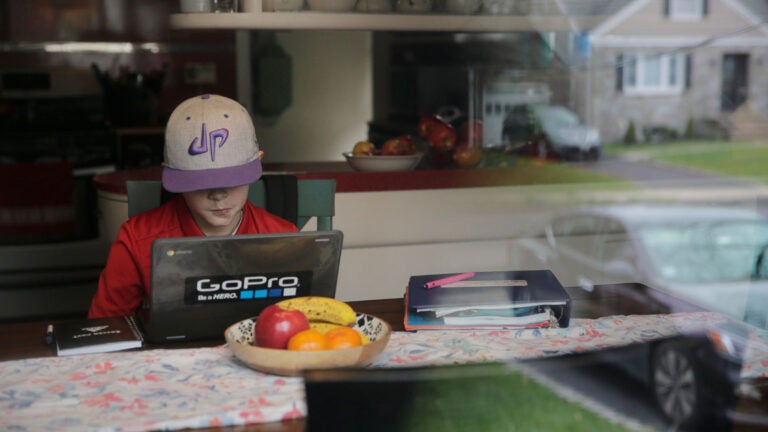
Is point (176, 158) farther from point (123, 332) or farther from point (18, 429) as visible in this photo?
point (18, 429)

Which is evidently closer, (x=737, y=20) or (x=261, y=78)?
(x=261, y=78)

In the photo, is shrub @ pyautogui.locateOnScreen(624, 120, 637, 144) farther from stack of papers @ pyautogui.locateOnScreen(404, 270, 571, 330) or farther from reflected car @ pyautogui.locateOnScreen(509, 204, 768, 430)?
stack of papers @ pyautogui.locateOnScreen(404, 270, 571, 330)

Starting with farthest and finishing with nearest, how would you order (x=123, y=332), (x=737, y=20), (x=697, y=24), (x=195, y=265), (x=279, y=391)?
(x=737, y=20), (x=697, y=24), (x=123, y=332), (x=195, y=265), (x=279, y=391)

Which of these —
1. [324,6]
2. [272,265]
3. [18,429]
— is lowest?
[18,429]

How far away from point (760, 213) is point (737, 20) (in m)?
3.86

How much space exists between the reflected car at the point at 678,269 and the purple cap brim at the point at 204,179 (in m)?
0.70

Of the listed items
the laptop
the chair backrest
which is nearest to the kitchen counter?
the chair backrest

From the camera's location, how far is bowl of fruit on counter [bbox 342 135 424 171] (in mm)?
3170

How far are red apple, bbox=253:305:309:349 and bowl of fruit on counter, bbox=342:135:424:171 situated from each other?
1966 millimetres

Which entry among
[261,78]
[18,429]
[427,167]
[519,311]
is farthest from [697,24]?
[18,429]

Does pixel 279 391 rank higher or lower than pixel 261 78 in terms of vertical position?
lower

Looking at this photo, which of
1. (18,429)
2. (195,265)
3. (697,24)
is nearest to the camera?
(18,429)

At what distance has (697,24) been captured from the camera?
8.29 meters

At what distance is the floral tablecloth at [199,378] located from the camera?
106 centimetres
